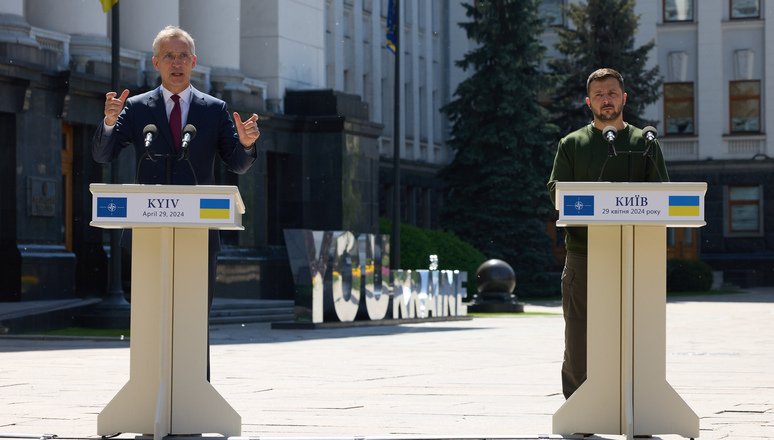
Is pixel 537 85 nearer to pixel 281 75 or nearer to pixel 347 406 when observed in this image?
pixel 281 75

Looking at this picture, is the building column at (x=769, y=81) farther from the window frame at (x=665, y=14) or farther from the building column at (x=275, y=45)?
the building column at (x=275, y=45)

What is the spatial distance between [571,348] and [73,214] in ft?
70.5

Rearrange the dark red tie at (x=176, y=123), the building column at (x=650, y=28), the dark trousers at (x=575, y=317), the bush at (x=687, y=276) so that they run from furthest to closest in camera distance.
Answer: the building column at (x=650, y=28), the bush at (x=687, y=276), the dark trousers at (x=575, y=317), the dark red tie at (x=176, y=123)

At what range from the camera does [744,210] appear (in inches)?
2322

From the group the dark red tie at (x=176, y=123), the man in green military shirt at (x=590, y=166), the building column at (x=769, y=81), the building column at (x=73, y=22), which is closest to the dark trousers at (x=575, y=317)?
the man in green military shirt at (x=590, y=166)

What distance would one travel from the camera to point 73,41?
1139 inches

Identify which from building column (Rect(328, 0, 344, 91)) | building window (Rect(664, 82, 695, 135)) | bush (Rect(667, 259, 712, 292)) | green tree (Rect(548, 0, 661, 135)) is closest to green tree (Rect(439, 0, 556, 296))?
green tree (Rect(548, 0, 661, 135))

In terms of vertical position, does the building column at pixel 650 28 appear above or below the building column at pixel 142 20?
above

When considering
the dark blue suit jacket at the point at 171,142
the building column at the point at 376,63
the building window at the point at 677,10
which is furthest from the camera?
the building window at the point at 677,10

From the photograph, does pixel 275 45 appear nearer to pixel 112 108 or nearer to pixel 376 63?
pixel 376 63

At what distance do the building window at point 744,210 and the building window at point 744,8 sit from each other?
6.79m

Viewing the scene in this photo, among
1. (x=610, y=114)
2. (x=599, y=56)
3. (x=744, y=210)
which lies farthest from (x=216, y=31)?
(x=744, y=210)

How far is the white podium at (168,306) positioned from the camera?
735 centimetres

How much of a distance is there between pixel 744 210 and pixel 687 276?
29.5 ft
